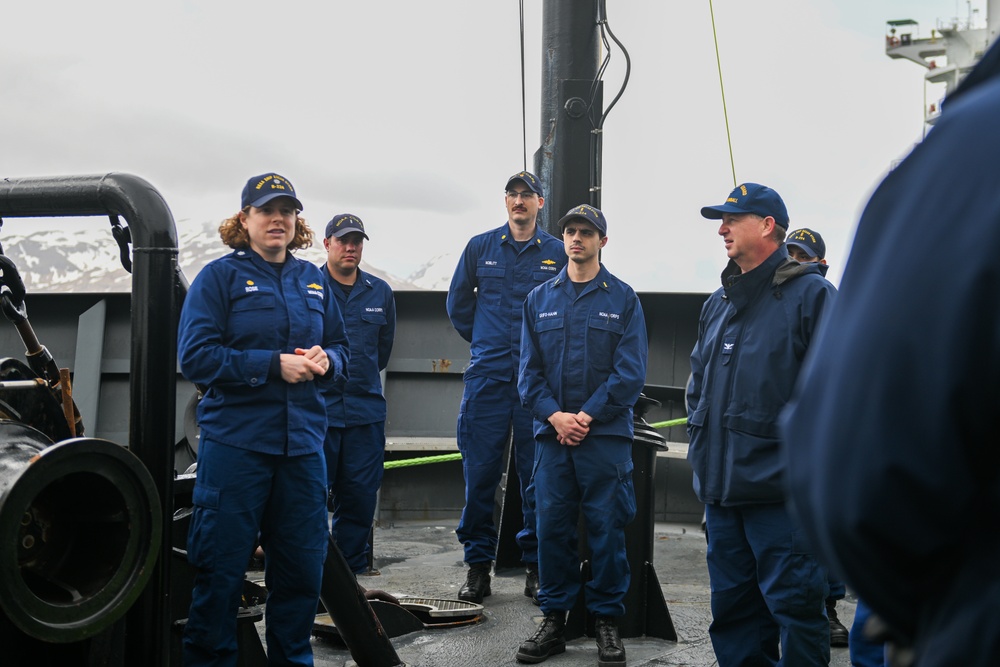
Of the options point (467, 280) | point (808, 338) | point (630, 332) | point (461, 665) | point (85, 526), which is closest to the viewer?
point (85, 526)

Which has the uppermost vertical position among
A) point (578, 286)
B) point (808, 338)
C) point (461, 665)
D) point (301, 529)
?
point (578, 286)

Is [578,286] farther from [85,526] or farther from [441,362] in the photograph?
[441,362]

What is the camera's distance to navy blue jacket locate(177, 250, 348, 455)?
3.47 meters

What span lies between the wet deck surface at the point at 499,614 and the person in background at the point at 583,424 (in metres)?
0.17

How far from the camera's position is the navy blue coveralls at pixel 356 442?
5.50 meters

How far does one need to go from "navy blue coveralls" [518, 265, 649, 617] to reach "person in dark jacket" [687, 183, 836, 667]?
0.62 m

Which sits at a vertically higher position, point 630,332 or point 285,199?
point 285,199

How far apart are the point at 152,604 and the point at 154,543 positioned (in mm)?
446

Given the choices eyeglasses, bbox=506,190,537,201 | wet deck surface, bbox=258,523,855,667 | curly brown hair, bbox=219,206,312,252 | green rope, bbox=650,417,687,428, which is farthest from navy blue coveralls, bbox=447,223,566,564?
green rope, bbox=650,417,687,428

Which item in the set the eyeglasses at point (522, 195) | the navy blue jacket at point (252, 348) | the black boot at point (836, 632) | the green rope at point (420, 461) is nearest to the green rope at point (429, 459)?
the green rope at point (420, 461)

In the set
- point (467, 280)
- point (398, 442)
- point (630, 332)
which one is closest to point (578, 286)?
point (630, 332)

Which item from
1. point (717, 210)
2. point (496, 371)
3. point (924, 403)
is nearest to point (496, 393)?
point (496, 371)

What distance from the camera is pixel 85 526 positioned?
2779 millimetres

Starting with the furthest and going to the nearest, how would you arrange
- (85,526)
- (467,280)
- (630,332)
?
(467,280)
(630,332)
(85,526)
